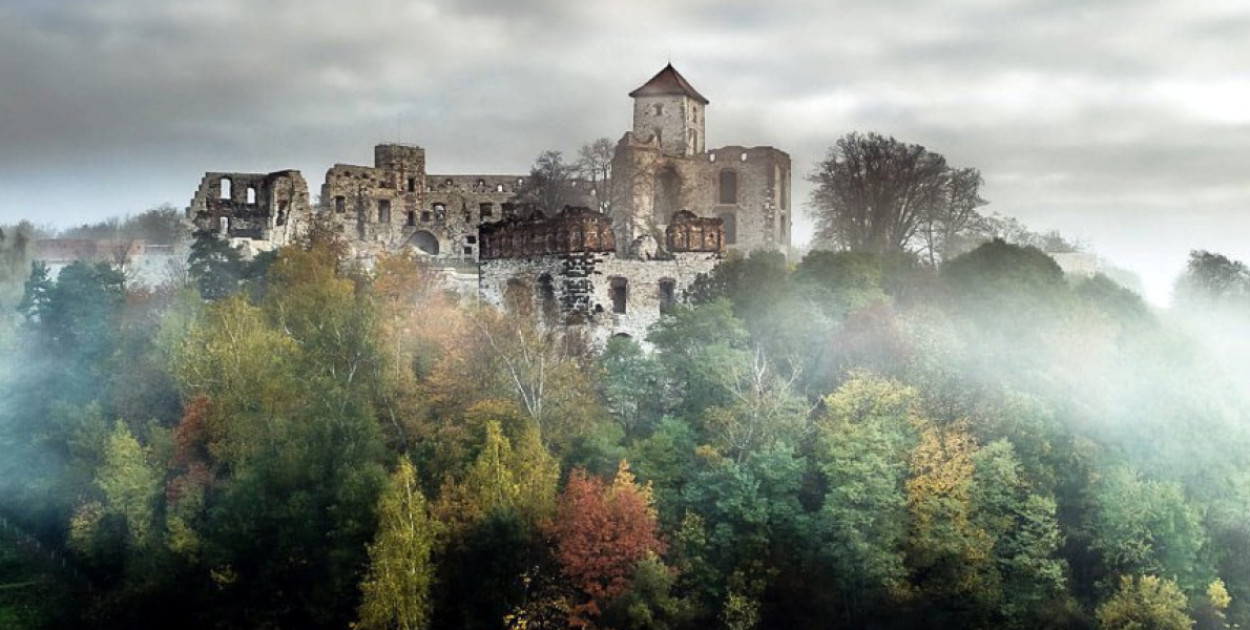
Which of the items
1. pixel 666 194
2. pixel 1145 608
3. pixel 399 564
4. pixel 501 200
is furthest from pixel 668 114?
pixel 1145 608

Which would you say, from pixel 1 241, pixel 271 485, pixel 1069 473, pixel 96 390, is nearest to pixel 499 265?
pixel 271 485

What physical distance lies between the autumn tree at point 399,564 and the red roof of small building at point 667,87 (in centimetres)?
2958

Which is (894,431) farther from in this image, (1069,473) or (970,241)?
(970,241)

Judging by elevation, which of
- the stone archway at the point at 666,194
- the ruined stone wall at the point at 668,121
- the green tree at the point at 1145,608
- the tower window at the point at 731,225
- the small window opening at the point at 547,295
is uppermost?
the ruined stone wall at the point at 668,121

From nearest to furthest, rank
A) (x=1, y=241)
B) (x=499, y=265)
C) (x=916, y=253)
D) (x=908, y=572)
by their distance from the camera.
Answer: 1. (x=908, y=572)
2. (x=499, y=265)
3. (x=916, y=253)
4. (x=1, y=241)

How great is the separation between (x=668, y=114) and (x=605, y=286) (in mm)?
18749

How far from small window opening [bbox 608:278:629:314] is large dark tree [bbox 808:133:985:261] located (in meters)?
13.3

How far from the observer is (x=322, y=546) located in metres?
32.8

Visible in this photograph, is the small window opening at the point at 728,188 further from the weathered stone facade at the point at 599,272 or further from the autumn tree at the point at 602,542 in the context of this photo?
the autumn tree at the point at 602,542

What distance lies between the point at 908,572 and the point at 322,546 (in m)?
14.5

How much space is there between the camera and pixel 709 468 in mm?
33781

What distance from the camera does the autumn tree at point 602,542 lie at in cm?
3108

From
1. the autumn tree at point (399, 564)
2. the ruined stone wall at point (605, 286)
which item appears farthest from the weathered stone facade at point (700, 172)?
the autumn tree at point (399, 564)

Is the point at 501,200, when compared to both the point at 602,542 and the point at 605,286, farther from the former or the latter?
the point at 602,542
